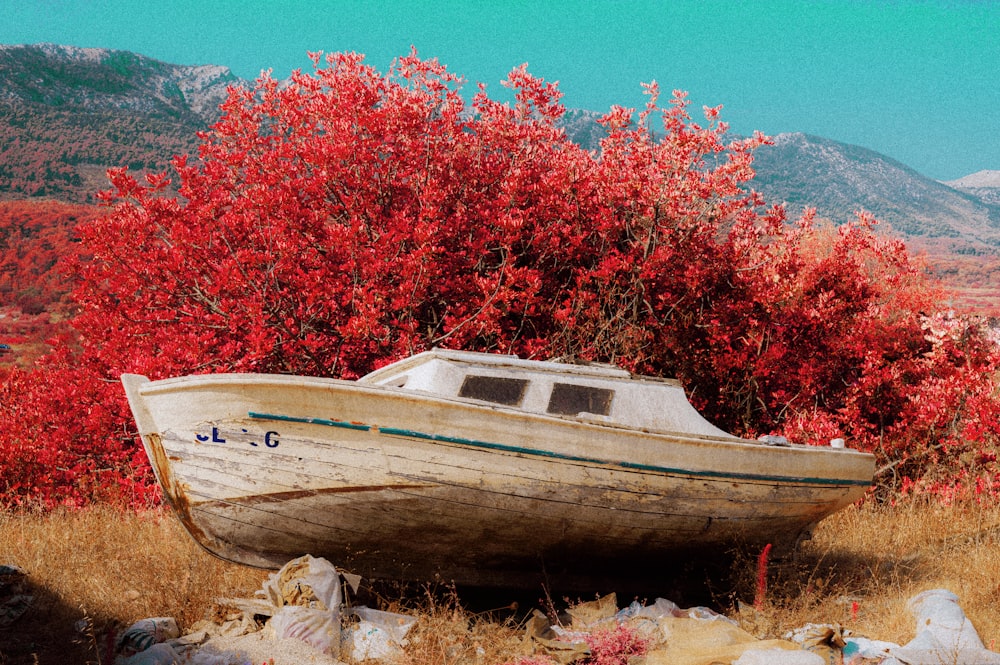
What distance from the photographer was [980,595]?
6211 millimetres

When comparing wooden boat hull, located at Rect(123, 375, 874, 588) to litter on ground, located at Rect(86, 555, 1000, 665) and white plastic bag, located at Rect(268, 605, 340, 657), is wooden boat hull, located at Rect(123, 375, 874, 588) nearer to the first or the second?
litter on ground, located at Rect(86, 555, 1000, 665)

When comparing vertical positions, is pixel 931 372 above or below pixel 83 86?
below

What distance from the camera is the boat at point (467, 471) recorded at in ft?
17.9

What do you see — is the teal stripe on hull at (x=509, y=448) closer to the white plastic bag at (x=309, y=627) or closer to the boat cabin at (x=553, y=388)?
the boat cabin at (x=553, y=388)

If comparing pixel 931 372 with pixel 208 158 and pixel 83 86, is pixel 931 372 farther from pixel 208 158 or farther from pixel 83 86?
pixel 83 86

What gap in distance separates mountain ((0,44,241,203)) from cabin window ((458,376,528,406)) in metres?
22.7

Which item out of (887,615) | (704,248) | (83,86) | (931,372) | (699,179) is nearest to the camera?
(887,615)

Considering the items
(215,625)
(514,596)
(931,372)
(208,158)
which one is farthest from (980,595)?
(208,158)

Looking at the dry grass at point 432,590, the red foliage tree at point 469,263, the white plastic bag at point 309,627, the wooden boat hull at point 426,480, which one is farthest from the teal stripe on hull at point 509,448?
the red foliage tree at point 469,263

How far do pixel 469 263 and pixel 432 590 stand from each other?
408 cm

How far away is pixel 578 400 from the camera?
6.31 metres

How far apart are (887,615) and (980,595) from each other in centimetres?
90

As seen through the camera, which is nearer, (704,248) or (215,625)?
(215,625)

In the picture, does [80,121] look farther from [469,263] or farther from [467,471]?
[467,471]
